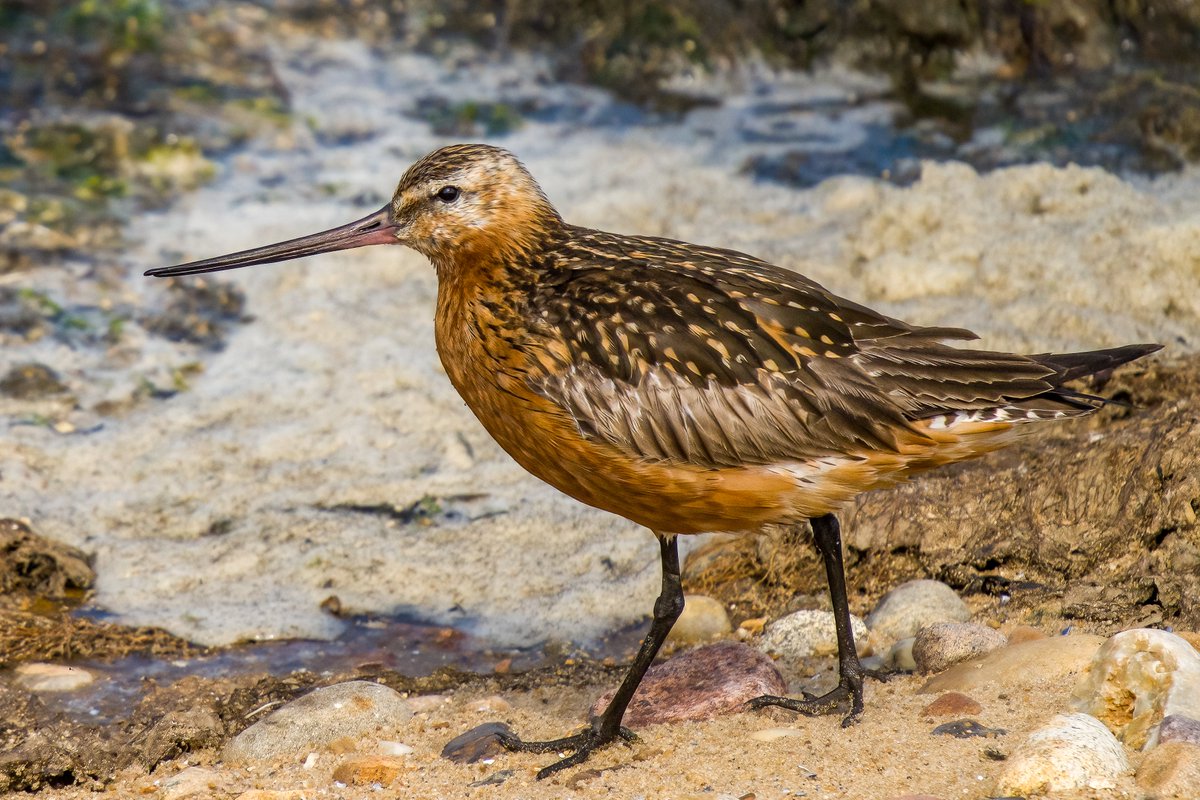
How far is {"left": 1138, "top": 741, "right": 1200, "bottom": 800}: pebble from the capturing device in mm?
4098

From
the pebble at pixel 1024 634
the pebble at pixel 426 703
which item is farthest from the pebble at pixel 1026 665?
the pebble at pixel 426 703

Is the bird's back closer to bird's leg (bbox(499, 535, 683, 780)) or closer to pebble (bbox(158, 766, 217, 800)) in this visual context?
bird's leg (bbox(499, 535, 683, 780))

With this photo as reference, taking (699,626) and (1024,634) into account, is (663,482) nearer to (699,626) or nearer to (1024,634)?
(699,626)

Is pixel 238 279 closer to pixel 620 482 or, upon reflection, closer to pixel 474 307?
pixel 474 307

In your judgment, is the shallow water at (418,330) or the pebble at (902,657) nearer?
the pebble at (902,657)

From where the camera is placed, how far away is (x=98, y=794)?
5148mm

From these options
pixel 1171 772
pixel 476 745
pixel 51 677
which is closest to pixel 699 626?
pixel 476 745

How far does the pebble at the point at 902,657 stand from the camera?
5.61 metres

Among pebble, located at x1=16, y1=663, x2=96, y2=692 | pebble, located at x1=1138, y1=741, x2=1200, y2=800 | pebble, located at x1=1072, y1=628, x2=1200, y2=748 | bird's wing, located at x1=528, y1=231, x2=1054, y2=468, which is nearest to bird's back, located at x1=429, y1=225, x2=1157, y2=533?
bird's wing, located at x1=528, y1=231, x2=1054, y2=468

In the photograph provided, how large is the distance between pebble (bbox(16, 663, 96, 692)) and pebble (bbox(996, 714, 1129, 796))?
377 cm

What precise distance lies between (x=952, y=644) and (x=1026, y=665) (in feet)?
1.29

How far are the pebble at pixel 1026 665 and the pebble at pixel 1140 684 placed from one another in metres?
0.14

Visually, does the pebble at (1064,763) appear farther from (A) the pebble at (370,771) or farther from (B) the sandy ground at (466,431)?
(A) the pebble at (370,771)

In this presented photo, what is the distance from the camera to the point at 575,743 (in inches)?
208
